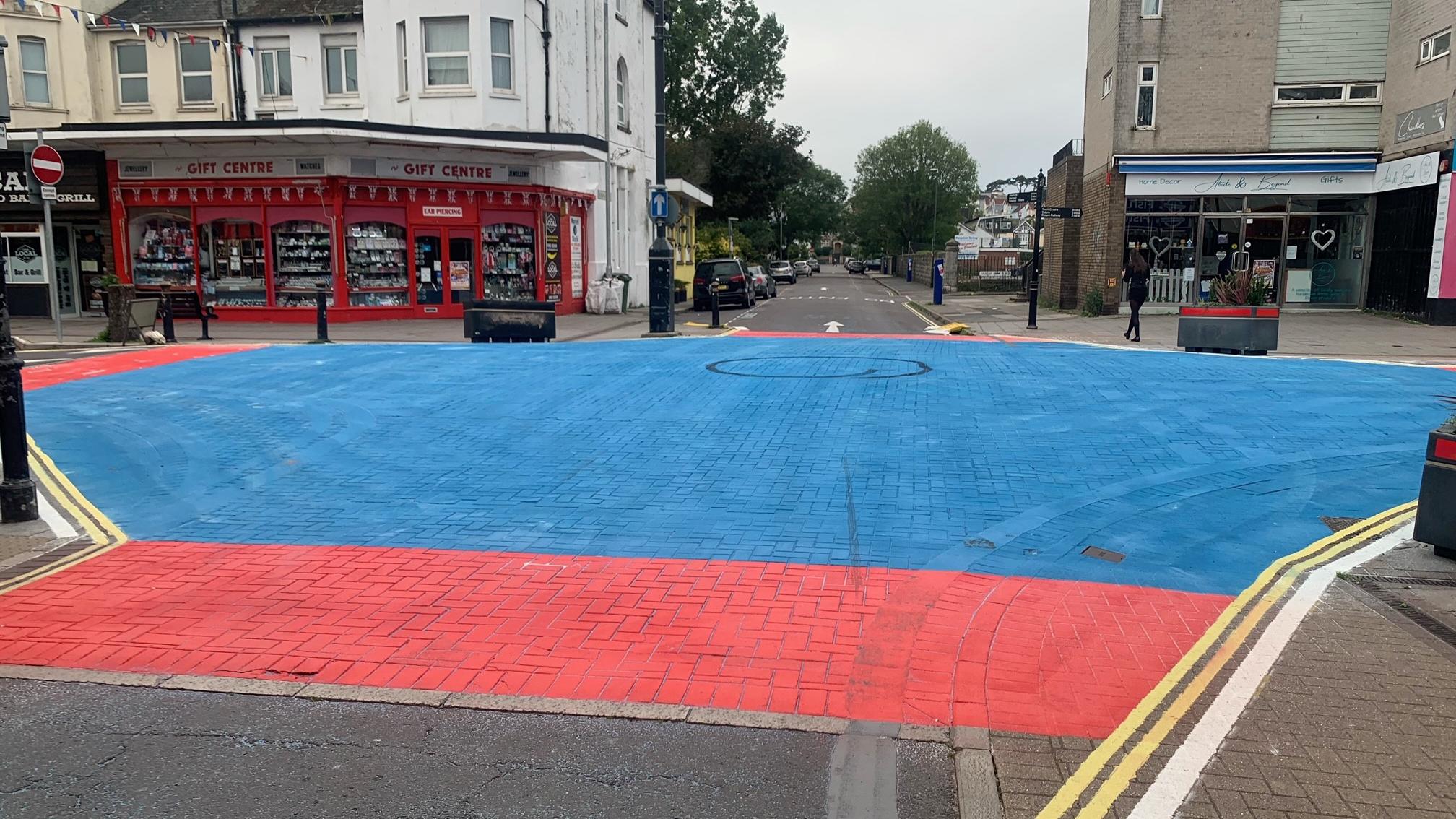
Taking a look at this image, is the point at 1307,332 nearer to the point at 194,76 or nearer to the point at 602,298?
the point at 602,298

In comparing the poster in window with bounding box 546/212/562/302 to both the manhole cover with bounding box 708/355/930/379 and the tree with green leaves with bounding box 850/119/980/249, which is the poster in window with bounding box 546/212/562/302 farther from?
the tree with green leaves with bounding box 850/119/980/249

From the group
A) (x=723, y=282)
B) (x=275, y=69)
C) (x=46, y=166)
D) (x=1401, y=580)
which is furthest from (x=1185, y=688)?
(x=723, y=282)

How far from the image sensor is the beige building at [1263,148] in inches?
1014

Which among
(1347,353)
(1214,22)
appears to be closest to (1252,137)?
(1214,22)

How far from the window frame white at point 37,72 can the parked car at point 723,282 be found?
19.1 meters

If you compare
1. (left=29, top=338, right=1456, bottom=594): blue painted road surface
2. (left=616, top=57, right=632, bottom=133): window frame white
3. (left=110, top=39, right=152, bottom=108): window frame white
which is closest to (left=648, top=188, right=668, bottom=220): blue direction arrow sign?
(left=29, top=338, right=1456, bottom=594): blue painted road surface

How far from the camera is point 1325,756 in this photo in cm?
375

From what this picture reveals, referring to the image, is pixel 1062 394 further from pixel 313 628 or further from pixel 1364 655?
pixel 313 628

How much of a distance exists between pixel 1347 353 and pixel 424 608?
17671 millimetres

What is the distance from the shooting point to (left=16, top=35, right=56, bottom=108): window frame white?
2620 cm

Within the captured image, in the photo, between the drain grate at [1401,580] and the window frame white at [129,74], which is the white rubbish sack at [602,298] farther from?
the drain grate at [1401,580]

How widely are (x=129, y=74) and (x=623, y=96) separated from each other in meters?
14.2

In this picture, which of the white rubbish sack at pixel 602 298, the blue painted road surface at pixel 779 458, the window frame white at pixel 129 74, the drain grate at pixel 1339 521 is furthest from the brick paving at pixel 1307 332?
the window frame white at pixel 129 74

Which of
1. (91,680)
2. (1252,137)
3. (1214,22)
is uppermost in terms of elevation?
(1214,22)
